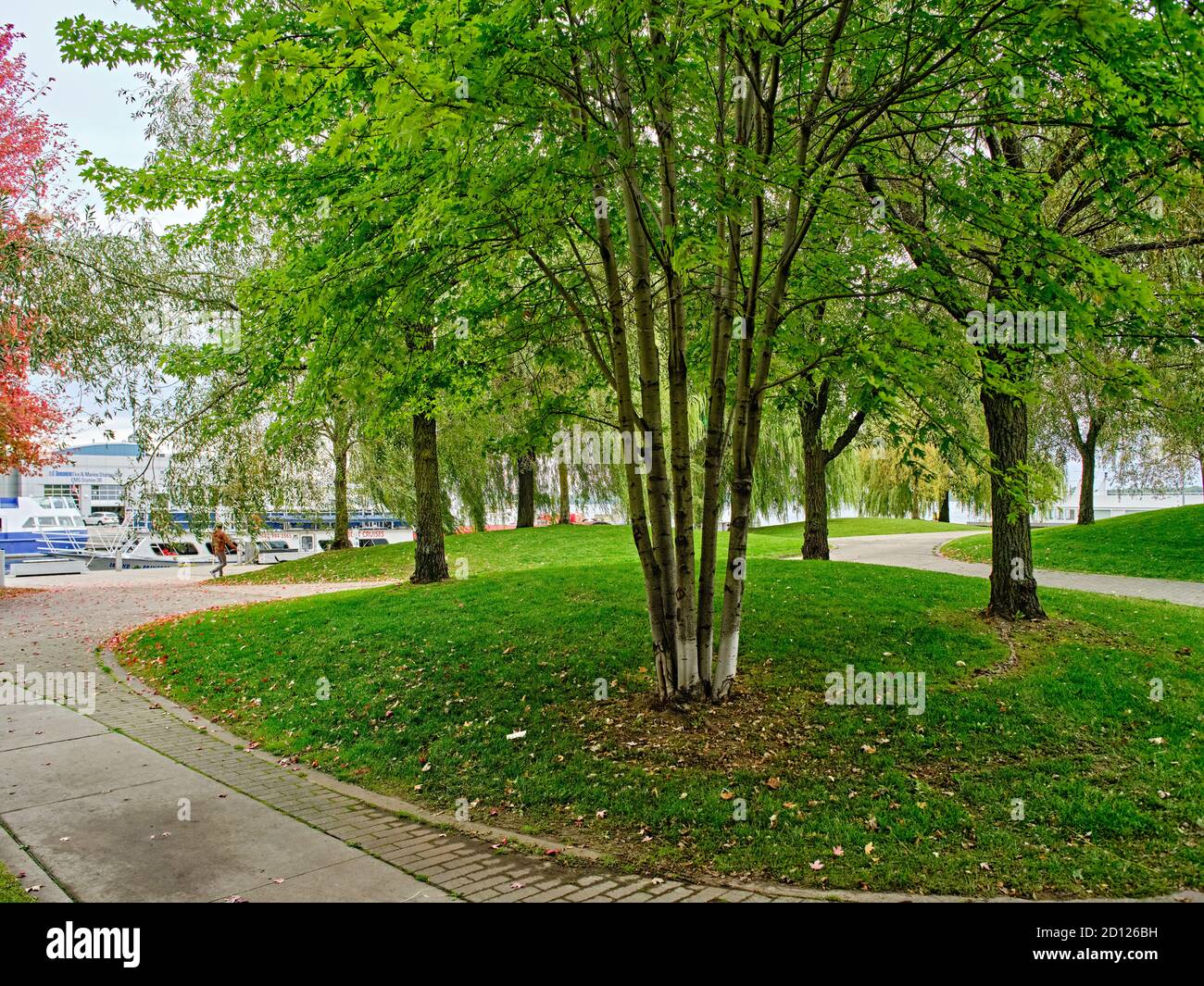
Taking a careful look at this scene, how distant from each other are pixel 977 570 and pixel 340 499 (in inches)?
792

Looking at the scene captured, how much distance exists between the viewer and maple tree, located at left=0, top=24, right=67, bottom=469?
15.4m

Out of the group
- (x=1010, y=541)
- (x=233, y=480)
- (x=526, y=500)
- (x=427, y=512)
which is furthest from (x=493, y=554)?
(x=1010, y=541)

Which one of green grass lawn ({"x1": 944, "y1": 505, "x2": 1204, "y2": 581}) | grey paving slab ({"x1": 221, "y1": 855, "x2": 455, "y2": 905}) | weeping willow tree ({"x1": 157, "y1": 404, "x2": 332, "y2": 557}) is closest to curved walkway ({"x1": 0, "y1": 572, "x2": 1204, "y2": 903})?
grey paving slab ({"x1": 221, "y1": 855, "x2": 455, "y2": 905})

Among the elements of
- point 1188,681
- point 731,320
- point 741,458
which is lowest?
point 1188,681

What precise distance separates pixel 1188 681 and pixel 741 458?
5.11m

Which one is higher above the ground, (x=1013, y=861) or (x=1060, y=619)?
(x=1060, y=619)

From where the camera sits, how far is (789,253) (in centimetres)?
668

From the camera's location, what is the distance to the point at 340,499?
27.1 meters

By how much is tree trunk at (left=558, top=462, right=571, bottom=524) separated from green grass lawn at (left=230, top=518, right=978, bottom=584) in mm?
2675

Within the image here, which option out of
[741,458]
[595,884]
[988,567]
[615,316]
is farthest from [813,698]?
[988,567]

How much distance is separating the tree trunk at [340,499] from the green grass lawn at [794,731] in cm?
1413

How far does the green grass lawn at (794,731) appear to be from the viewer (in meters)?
5.18

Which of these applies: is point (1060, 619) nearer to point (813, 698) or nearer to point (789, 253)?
point (813, 698)

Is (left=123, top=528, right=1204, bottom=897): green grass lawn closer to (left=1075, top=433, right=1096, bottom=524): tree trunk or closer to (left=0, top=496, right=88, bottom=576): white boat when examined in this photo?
(left=1075, top=433, right=1096, bottom=524): tree trunk
